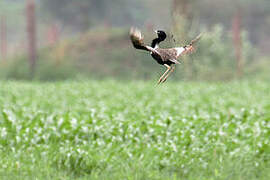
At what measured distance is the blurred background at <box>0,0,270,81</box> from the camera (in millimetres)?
36344

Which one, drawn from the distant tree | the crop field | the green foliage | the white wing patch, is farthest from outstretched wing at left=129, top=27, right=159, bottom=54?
the distant tree

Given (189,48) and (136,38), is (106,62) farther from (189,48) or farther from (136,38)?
(136,38)

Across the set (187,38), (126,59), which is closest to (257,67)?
(126,59)

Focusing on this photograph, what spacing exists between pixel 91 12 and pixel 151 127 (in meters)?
45.0

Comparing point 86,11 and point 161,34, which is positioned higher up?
point 86,11

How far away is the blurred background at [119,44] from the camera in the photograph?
36.3 metres

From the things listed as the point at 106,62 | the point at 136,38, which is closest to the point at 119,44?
the point at 106,62

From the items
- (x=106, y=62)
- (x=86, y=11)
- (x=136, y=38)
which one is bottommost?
(x=136, y=38)

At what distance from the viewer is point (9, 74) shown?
125ft

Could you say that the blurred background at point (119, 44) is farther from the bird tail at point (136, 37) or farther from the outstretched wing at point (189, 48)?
the bird tail at point (136, 37)

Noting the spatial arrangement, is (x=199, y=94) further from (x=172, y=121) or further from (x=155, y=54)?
(x=155, y=54)

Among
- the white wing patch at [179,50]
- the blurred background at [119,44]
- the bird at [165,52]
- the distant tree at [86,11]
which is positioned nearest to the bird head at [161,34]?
the bird at [165,52]

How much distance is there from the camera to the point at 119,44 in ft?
152

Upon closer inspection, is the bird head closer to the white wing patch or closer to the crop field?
the white wing patch
